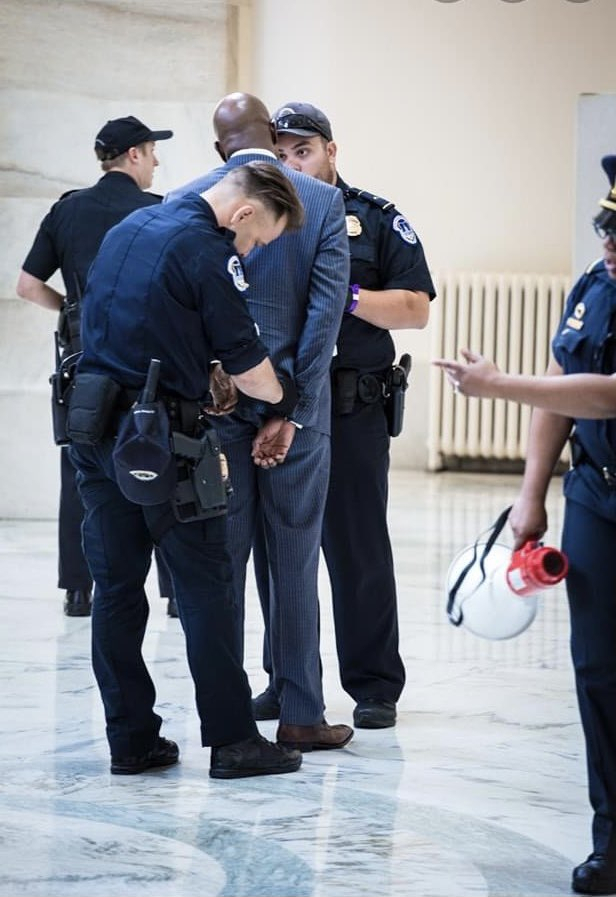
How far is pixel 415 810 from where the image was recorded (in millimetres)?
3371

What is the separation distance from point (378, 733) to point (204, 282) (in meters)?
1.36

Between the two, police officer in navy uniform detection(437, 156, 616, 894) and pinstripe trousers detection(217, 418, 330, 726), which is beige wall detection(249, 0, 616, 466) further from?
police officer in navy uniform detection(437, 156, 616, 894)

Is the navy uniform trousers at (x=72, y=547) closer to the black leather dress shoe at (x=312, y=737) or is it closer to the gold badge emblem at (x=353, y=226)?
the black leather dress shoe at (x=312, y=737)

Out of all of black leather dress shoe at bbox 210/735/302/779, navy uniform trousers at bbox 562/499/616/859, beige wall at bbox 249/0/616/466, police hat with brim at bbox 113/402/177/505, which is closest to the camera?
navy uniform trousers at bbox 562/499/616/859

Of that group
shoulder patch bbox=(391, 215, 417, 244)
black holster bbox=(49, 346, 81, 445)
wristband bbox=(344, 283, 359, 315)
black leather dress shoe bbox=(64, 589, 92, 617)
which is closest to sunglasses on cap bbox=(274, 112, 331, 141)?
shoulder patch bbox=(391, 215, 417, 244)

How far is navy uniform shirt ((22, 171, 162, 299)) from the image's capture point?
519 centimetres

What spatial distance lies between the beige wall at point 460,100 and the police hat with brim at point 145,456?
6.44 meters

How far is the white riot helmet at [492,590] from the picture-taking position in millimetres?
2877

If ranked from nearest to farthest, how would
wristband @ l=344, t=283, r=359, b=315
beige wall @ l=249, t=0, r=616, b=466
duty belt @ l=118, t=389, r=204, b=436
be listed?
1. duty belt @ l=118, t=389, r=204, b=436
2. wristband @ l=344, t=283, r=359, b=315
3. beige wall @ l=249, t=0, r=616, b=466

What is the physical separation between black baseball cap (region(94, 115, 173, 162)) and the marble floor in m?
1.62

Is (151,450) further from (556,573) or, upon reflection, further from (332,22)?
(332,22)

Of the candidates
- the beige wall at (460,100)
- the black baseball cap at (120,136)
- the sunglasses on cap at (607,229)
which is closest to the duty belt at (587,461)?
the sunglasses on cap at (607,229)

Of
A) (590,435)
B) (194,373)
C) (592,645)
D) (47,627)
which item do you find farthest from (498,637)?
(47,627)

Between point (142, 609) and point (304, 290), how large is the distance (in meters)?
0.85
